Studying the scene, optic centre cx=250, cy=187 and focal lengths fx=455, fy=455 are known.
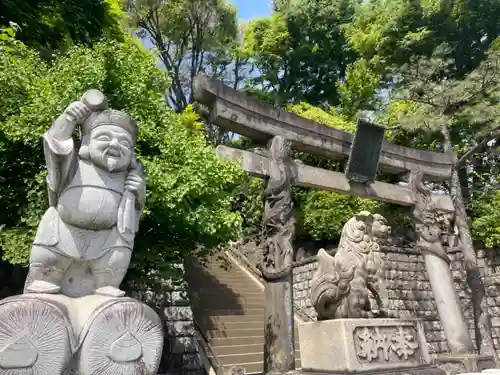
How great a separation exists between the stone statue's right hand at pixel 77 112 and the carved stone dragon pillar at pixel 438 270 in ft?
25.7

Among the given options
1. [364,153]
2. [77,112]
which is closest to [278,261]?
[364,153]

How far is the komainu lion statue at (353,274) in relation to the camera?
18.5ft

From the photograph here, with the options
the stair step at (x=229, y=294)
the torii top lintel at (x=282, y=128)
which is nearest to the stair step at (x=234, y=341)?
the stair step at (x=229, y=294)

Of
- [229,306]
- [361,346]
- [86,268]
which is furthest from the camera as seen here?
[229,306]

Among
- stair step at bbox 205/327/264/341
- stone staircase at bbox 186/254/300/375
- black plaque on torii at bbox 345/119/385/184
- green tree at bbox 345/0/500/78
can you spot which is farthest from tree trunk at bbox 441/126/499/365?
green tree at bbox 345/0/500/78

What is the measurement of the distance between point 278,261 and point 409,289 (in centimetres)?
943

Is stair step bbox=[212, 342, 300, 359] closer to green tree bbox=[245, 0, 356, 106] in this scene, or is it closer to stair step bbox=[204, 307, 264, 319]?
stair step bbox=[204, 307, 264, 319]

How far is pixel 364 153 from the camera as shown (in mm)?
8898

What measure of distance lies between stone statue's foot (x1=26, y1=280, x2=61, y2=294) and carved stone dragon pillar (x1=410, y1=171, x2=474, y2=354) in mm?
7817

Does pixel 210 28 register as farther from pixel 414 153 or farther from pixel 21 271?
pixel 21 271

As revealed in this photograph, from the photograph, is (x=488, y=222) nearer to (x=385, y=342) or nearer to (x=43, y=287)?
(x=385, y=342)

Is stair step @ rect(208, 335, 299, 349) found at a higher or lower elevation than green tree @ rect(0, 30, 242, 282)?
lower

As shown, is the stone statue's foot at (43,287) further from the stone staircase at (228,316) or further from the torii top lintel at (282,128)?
the stone staircase at (228,316)

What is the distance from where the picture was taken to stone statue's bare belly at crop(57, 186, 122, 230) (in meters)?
3.62
